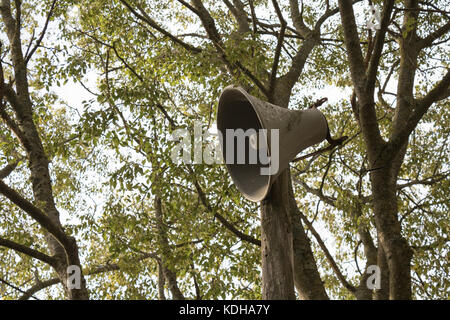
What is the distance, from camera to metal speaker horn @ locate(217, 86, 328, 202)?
290 cm

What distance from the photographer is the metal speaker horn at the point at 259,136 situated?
114 inches

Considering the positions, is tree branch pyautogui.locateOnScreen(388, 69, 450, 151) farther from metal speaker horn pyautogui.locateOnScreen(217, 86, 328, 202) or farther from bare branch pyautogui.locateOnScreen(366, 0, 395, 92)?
metal speaker horn pyautogui.locateOnScreen(217, 86, 328, 202)

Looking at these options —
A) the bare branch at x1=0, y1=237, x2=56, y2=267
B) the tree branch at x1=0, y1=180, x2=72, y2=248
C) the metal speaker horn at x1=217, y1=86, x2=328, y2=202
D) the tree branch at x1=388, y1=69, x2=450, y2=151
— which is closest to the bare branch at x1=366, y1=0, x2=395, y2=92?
the tree branch at x1=388, y1=69, x2=450, y2=151

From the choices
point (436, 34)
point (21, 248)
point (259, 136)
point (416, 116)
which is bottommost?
point (21, 248)

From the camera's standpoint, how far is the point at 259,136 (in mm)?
3133
